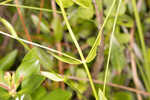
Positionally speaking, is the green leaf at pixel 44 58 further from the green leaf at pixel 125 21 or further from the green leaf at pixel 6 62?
the green leaf at pixel 125 21

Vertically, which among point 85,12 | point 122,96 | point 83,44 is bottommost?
point 122,96

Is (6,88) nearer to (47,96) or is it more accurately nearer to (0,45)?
(47,96)

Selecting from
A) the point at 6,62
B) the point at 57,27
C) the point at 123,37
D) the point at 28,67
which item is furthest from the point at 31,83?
A: the point at 123,37

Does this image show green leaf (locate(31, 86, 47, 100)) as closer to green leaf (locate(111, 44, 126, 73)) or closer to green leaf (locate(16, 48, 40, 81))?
green leaf (locate(16, 48, 40, 81))

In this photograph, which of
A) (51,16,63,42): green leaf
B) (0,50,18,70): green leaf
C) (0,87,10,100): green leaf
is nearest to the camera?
(0,87,10,100): green leaf

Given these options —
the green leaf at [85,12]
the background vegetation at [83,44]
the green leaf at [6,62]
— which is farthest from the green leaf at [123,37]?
the green leaf at [6,62]

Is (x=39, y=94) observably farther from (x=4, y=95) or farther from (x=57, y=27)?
(x=57, y=27)

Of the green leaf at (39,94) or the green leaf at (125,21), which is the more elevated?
the green leaf at (125,21)

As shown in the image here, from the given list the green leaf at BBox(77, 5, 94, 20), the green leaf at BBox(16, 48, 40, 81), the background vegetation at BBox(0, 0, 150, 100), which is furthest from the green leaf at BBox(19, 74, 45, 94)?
the green leaf at BBox(77, 5, 94, 20)
